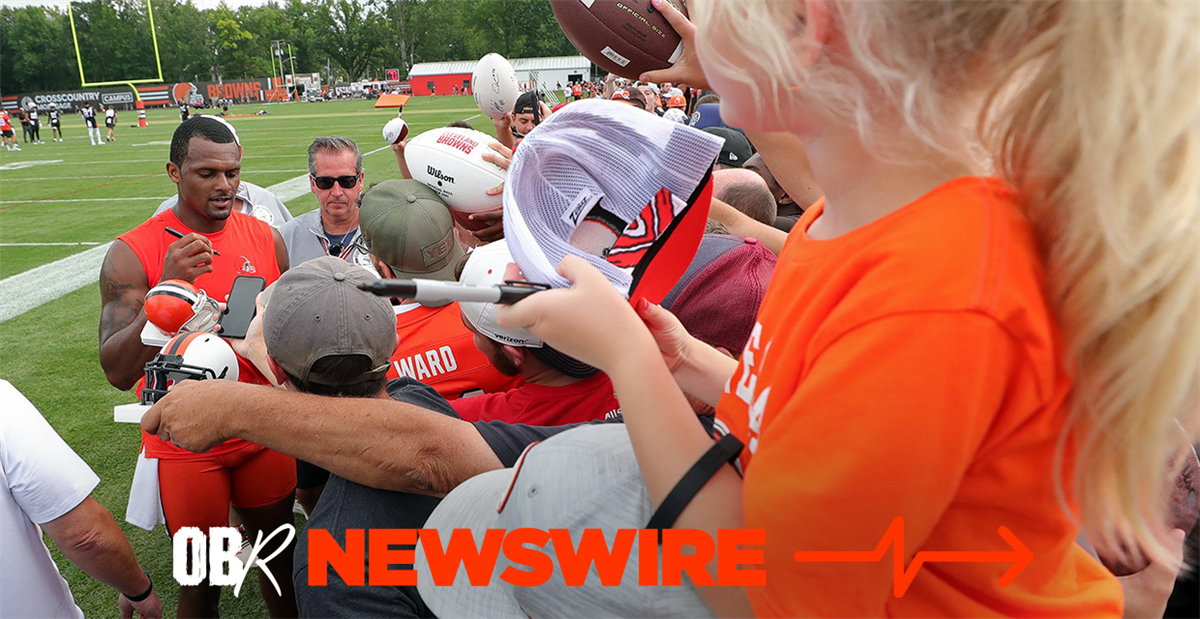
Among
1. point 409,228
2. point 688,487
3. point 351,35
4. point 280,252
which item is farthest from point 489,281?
point 351,35

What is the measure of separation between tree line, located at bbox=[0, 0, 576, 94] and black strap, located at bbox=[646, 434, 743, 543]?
7898 cm

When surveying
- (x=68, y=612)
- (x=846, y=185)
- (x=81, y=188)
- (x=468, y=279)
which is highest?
(x=846, y=185)

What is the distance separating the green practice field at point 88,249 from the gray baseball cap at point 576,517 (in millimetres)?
2623

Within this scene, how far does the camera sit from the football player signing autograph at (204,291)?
2.93m

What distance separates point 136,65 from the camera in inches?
2744

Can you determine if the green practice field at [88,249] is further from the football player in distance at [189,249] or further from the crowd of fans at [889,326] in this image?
the crowd of fans at [889,326]

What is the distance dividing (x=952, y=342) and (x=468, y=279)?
4.22 feet

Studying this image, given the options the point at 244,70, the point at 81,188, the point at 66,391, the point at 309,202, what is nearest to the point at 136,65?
the point at 244,70

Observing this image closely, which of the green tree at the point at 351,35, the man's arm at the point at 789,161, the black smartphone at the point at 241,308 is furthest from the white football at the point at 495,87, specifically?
the green tree at the point at 351,35

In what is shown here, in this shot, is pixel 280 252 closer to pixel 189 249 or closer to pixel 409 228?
pixel 189 249

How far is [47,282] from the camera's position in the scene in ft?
29.3

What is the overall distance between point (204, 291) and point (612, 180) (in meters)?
3.01

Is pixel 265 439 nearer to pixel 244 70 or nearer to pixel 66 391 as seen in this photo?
pixel 66 391

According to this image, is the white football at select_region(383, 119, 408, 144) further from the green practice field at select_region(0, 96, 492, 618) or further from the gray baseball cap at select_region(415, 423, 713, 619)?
the gray baseball cap at select_region(415, 423, 713, 619)
